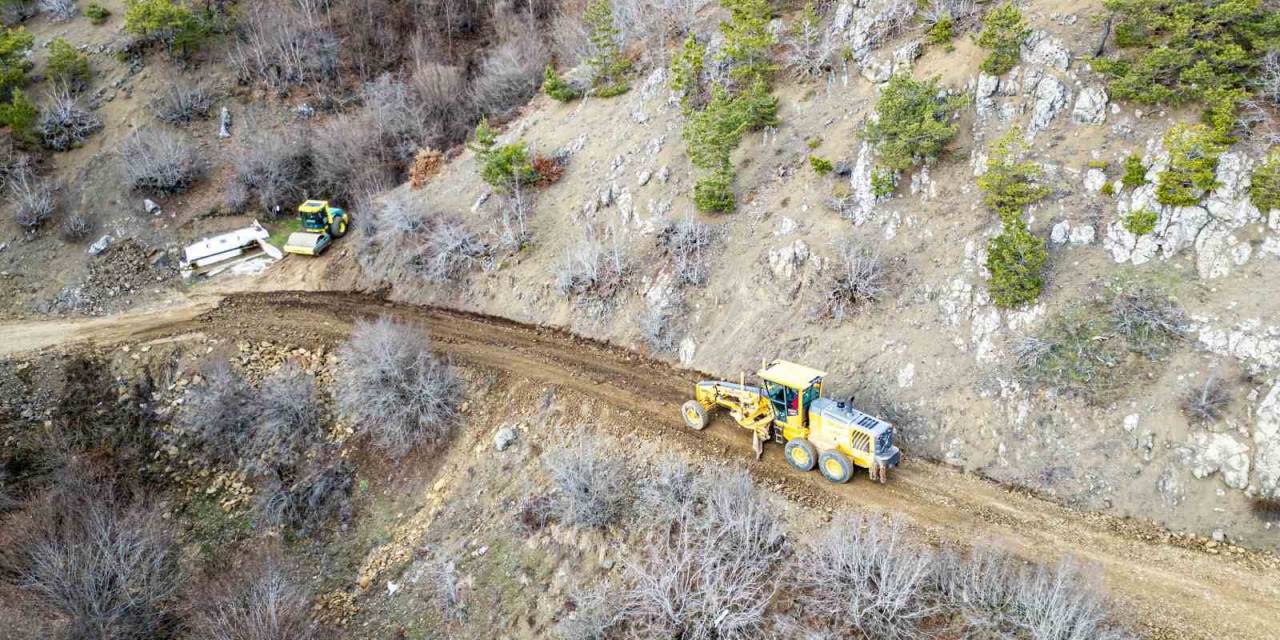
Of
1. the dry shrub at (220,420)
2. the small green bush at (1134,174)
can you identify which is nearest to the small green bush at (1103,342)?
the small green bush at (1134,174)

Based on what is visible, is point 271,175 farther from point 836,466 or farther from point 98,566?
point 836,466

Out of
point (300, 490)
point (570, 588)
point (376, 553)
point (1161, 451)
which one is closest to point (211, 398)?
point (300, 490)

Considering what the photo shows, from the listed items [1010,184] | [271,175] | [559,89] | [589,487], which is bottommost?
[271,175]

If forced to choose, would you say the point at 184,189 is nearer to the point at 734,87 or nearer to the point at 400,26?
the point at 400,26

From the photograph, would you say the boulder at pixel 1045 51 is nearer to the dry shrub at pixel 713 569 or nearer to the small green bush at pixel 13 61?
the dry shrub at pixel 713 569

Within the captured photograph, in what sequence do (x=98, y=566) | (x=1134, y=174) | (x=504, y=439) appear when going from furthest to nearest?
(x=504, y=439)
(x=1134, y=174)
(x=98, y=566)

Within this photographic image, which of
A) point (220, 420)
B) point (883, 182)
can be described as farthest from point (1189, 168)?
point (220, 420)

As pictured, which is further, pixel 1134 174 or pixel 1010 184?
pixel 1010 184
